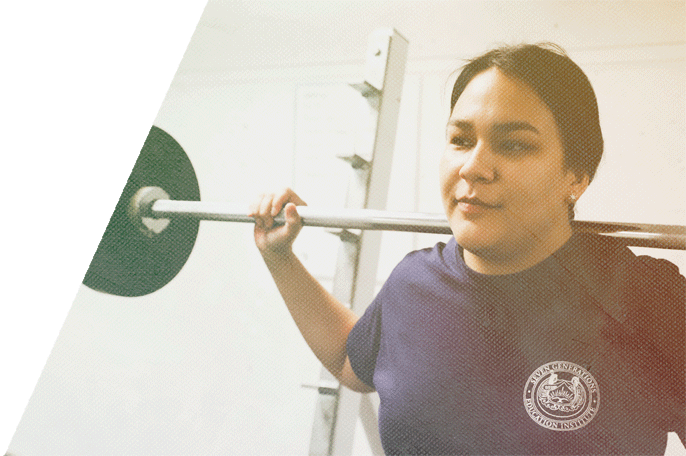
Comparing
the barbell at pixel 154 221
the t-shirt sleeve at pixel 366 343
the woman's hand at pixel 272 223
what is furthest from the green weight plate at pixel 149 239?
the t-shirt sleeve at pixel 366 343

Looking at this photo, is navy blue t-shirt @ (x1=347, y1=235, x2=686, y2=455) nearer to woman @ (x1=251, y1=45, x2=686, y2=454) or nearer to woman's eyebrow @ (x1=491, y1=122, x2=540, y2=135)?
woman @ (x1=251, y1=45, x2=686, y2=454)

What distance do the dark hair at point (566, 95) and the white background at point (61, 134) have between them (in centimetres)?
60

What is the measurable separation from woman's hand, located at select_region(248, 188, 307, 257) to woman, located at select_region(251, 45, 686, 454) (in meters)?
0.19

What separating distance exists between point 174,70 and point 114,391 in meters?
0.54

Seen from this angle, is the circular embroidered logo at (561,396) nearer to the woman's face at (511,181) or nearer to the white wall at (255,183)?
the woman's face at (511,181)

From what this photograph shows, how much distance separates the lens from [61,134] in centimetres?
117

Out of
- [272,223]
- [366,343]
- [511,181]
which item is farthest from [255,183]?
[511,181]

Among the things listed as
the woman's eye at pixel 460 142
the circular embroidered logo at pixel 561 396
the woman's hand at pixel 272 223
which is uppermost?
the woman's eye at pixel 460 142

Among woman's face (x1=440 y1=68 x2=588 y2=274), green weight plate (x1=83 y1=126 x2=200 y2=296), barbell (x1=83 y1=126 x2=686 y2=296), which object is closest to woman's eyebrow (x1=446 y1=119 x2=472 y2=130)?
woman's face (x1=440 y1=68 x2=588 y2=274)

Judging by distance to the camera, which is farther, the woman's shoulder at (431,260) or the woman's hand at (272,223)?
the woman's hand at (272,223)

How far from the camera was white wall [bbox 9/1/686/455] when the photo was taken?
779 mm

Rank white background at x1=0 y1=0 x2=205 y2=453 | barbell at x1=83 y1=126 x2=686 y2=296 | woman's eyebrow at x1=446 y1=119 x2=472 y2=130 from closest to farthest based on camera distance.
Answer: woman's eyebrow at x1=446 y1=119 x2=472 y2=130 → barbell at x1=83 y1=126 x2=686 y2=296 → white background at x1=0 y1=0 x2=205 y2=453

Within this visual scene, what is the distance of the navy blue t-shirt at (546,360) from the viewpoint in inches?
23.9

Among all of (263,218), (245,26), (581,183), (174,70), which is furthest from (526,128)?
(174,70)
